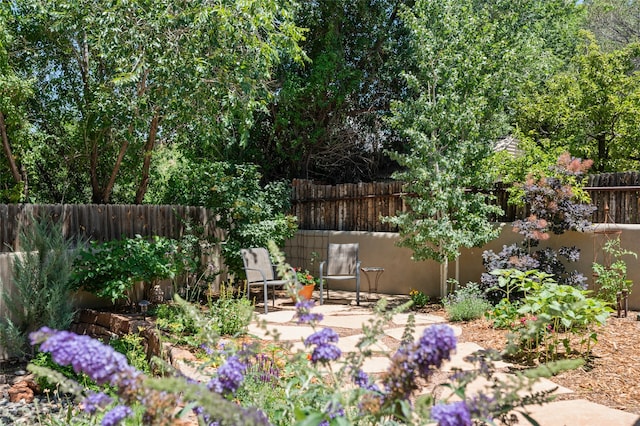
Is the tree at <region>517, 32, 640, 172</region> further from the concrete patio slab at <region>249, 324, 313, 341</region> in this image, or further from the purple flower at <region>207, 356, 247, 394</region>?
the purple flower at <region>207, 356, 247, 394</region>

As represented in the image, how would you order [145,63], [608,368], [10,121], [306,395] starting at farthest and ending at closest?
1. [10,121]
2. [145,63]
3. [608,368]
4. [306,395]

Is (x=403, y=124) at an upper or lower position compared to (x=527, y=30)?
lower

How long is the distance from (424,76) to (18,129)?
5683 mm

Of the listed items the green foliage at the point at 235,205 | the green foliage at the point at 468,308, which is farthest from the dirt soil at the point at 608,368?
the green foliage at the point at 235,205

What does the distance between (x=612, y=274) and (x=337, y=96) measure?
583cm

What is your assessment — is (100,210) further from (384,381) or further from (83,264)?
(384,381)

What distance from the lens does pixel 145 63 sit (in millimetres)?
6266

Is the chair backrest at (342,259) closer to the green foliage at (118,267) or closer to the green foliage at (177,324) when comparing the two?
the green foliage at (118,267)

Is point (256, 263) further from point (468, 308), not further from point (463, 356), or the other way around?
point (463, 356)

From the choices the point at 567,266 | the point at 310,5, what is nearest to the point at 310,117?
the point at 310,5

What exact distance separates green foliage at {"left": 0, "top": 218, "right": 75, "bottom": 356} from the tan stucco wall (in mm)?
4152

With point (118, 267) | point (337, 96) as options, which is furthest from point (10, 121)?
point (337, 96)

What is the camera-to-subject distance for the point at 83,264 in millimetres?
6012

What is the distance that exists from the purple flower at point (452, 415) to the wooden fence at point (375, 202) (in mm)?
5940
